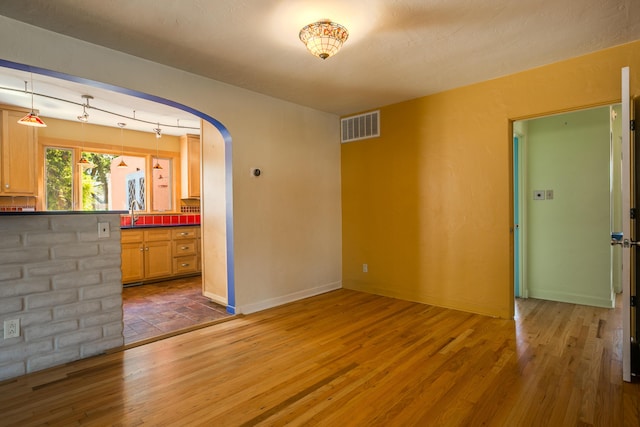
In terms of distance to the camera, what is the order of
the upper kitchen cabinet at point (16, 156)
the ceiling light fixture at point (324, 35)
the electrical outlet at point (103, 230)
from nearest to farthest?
the ceiling light fixture at point (324, 35) → the electrical outlet at point (103, 230) → the upper kitchen cabinet at point (16, 156)

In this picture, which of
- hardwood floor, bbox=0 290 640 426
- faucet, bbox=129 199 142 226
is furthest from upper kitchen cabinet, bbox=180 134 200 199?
hardwood floor, bbox=0 290 640 426

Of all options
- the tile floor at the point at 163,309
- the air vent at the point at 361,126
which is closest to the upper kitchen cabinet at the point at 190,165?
the tile floor at the point at 163,309

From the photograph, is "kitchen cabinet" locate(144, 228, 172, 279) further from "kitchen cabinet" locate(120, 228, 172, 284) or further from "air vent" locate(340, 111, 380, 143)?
"air vent" locate(340, 111, 380, 143)

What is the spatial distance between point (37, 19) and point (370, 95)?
314cm

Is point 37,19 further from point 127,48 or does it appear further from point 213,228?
point 213,228

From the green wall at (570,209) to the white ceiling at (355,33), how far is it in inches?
52.3

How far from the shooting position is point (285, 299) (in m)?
4.21

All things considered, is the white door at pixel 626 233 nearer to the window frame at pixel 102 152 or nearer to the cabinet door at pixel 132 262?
the cabinet door at pixel 132 262

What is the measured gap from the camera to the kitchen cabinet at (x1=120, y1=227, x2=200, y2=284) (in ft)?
16.8

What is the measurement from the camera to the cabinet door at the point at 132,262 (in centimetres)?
507

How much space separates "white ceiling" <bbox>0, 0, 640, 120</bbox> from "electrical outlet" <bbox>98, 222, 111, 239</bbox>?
1.50 metres

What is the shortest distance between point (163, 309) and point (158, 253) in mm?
1741

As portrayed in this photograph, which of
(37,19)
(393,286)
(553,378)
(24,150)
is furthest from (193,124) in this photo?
(553,378)

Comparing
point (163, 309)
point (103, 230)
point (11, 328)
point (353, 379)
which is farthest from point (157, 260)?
point (353, 379)
